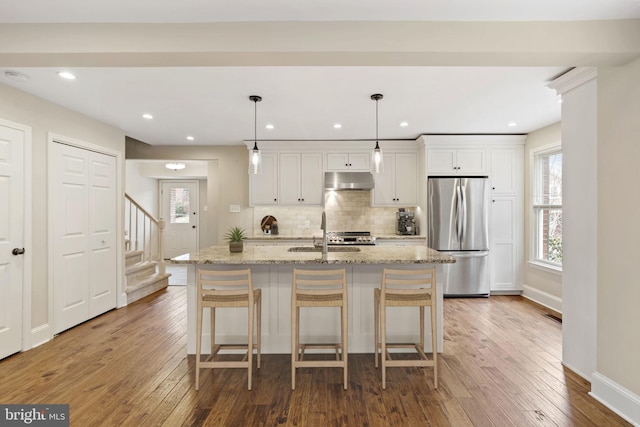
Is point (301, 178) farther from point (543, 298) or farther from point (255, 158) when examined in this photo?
point (543, 298)

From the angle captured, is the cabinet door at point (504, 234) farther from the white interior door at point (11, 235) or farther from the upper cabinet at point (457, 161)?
the white interior door at point (11, 235)

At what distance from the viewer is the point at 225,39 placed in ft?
6.72

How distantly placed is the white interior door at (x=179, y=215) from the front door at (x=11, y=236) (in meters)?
5.68

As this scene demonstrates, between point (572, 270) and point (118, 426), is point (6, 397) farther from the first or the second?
point (572, 270)

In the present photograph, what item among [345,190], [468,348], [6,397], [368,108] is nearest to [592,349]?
[468,348]

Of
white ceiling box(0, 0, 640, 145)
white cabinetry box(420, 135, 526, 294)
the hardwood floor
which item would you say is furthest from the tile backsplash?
the hardwood floor

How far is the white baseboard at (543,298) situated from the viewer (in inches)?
173

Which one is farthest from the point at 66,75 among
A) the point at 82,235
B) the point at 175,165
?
the point at 175,165

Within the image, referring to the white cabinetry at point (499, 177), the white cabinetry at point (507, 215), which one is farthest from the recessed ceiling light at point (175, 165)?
the white cabinetry at point (507, 215)

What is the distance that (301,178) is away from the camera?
5.55 m

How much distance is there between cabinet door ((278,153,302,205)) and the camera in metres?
5.55

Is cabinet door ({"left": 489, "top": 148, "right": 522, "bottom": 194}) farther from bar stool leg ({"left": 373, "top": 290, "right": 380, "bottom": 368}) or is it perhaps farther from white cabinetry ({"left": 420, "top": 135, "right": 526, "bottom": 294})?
bar stool leg ({"left": 373, "top": 290, "right": 380, "bottom": 368})

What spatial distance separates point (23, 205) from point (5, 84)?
1.11 meters

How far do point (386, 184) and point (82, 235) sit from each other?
4.26m
